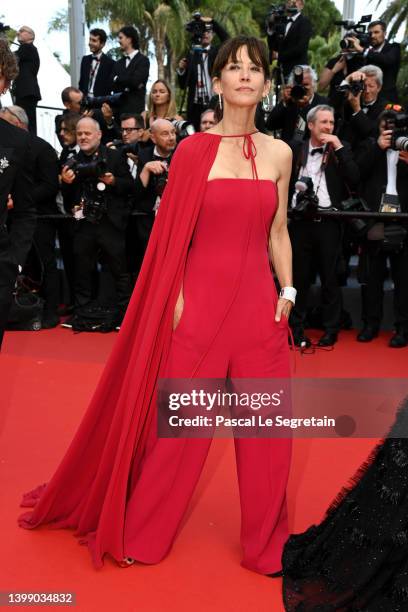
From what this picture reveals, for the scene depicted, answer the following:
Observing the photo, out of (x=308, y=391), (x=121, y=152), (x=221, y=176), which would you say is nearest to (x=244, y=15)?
(x=121, y=152)

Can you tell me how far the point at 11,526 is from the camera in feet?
10.0

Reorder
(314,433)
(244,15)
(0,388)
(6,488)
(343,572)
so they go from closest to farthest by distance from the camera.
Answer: (343,572) → (6,488) → (314,433) → (0,388) → (244,15)

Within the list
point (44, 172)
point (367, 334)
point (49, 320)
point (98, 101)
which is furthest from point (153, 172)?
point (98, 101)

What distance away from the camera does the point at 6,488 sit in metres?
3.41

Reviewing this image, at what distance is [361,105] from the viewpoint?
22.3 feet

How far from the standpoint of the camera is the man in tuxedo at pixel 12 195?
114 inches

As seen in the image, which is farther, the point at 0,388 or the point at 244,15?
the point at 244,15

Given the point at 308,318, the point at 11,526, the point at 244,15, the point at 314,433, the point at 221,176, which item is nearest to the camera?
the point at 221,176

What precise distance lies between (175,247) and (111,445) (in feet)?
2.43

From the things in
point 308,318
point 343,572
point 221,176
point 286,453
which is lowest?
point 308,318

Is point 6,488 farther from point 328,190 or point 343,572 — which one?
point 328,190

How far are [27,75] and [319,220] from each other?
5224 mm

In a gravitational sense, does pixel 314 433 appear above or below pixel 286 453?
below

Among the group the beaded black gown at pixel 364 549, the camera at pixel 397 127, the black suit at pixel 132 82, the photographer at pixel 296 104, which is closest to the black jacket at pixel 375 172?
the camera at pixel 397 127
